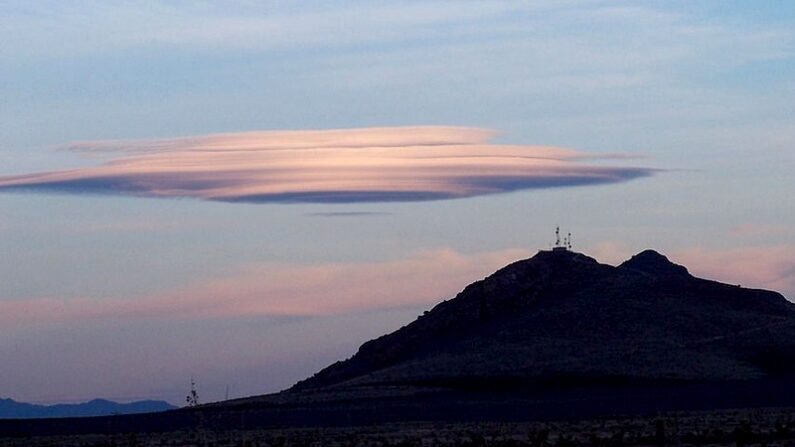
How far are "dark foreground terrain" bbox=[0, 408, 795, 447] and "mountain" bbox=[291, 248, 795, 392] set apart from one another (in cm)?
4130

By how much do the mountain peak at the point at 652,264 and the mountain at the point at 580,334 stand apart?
0.35 metres

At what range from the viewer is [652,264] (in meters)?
184

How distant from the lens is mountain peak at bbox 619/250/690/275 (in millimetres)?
180750

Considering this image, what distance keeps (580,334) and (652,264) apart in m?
38.5

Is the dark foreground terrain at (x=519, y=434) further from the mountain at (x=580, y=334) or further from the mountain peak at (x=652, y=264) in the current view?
the mountain peak at (x=652, y=264)

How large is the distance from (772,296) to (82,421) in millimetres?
77807

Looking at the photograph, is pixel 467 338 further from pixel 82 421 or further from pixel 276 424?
pixel 276 424

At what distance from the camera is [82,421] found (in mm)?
116625

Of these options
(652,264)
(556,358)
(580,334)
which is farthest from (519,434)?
(652,264)

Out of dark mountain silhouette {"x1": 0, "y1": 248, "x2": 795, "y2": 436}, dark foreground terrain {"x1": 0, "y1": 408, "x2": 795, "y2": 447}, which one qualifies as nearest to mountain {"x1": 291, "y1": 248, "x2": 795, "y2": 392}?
dark mountain silhouette {"x1": 0, "y1": 248, "x2": 795, "y2": 436}

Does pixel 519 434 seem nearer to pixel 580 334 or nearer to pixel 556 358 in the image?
pixel 556 358

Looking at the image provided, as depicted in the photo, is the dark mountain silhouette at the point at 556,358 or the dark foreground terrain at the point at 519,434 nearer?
the dark foreground terrain at the point at 519,434

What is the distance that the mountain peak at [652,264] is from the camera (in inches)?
7116

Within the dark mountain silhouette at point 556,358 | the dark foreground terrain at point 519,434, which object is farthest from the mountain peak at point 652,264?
the dark foreground terrain at point 519,434
